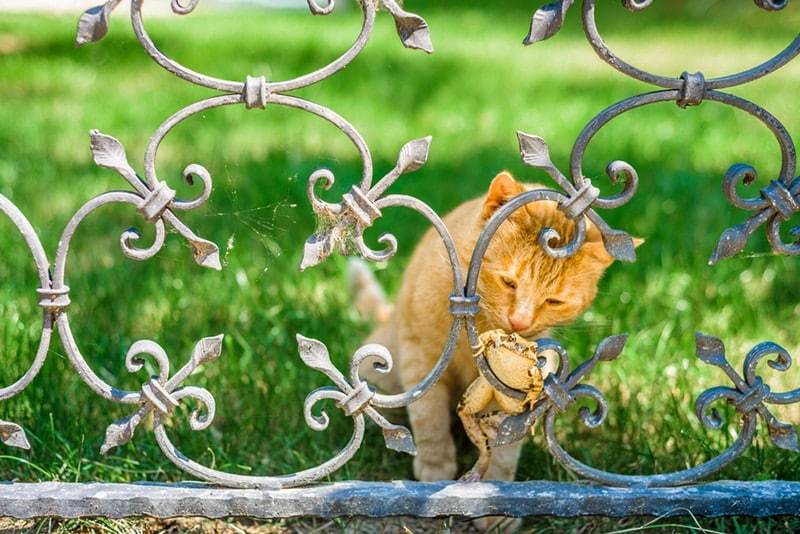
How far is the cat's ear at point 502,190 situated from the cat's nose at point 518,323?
0.86 ft

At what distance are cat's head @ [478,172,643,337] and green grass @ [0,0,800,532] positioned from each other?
0.38 m

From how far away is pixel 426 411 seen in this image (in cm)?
244

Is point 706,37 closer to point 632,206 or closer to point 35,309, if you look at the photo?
point 632,206

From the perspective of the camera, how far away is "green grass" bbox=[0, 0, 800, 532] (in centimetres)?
238

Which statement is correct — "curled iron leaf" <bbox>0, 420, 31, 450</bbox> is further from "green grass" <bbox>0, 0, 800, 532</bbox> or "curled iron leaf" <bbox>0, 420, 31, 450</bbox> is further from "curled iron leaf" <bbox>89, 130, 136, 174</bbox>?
"curled iron leaf" <bbox>89, 130, 136, 174</bbox>

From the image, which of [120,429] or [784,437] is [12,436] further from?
[784,437]

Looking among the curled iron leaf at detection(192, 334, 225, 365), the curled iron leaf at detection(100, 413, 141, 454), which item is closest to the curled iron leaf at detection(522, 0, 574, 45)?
the curled iron leaf at detection(192, 334, 225, 365)

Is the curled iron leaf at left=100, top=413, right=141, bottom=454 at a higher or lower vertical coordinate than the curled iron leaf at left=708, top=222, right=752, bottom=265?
lower

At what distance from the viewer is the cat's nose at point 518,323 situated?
2117 mm

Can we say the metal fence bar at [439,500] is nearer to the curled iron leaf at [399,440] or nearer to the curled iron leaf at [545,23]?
the curled iron leaf at [399,440]

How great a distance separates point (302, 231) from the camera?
3850mm

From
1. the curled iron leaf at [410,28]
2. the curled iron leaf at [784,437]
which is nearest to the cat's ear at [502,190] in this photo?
the curled iron leaf at [410,28]

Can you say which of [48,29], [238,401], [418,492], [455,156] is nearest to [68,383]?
[238,401]

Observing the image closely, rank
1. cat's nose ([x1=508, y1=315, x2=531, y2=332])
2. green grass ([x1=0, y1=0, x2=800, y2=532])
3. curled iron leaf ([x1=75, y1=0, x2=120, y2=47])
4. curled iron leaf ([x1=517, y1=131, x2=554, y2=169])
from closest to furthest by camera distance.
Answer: curled iron leaf ([x1=75, y1=0, x2=120, y2=47]), curled iron leaf ([x1=517, y1=131, x2=554, y2=169]), cat's nose ([x1=508, y1=315, x2=531, y2=332]), green grass ([x1=0, y1=0, x2=800, y2=532])
